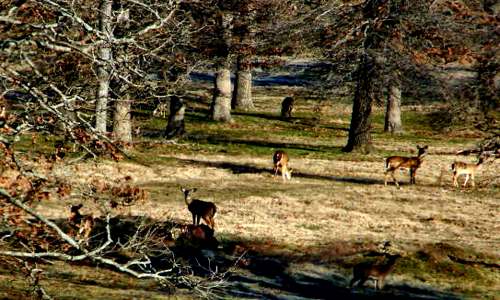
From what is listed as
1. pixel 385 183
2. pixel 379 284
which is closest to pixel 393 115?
pixel 385 183

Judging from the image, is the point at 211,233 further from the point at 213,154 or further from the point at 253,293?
the point at 213,154

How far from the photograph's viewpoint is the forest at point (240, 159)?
11.0 metres

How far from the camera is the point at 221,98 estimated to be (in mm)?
43094

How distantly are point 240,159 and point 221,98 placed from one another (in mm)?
9547

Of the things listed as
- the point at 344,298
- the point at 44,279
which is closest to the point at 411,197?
the point at 344,298

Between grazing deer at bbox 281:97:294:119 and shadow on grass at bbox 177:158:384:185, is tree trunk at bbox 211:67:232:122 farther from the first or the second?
shadow on grass at bbox 177:158:384:185

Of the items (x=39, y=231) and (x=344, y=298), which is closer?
(x=39, y=231)

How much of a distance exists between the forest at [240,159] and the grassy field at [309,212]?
82 millimetres

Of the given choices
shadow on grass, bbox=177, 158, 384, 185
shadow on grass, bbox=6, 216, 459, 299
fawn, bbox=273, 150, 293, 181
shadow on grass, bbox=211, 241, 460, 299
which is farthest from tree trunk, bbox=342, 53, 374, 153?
shadow on grass, bbox=211, 241, 460, 299

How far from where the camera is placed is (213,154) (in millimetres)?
34656

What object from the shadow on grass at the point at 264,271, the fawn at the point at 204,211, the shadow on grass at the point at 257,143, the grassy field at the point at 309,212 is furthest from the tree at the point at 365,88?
the shadow on grass at the point at 264,271

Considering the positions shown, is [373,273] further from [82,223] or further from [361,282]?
[82,223]

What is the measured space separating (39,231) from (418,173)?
76.8 ft

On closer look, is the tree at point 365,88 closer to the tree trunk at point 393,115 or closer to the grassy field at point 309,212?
the grassy field at point 309,212
